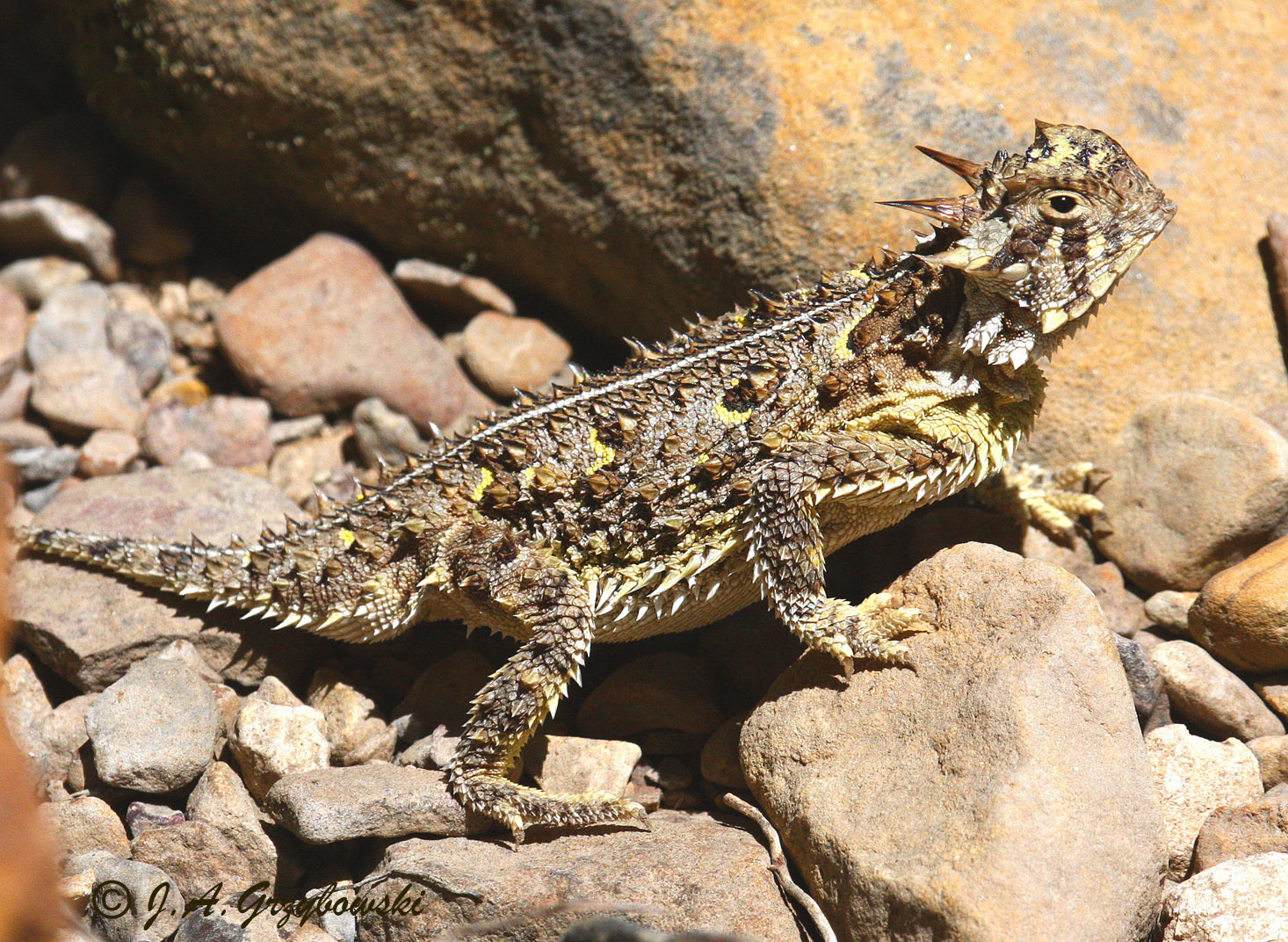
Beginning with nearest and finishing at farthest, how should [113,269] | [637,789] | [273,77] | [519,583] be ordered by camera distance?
[519,583] < [637,789] < [273,77] < [113,269]

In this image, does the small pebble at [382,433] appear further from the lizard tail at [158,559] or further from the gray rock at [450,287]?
the lizard tail at [158,559]

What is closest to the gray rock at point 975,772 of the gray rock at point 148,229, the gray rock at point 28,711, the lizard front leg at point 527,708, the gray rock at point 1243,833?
the gray rock at point 1243,833

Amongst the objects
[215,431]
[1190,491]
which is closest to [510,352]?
[215,431]

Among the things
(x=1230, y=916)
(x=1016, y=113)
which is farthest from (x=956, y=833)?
(x=1016, y=113)

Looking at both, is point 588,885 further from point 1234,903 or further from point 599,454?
point 1234,903

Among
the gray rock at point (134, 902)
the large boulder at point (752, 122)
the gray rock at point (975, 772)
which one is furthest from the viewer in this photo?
the large boulder at point (752, 122)

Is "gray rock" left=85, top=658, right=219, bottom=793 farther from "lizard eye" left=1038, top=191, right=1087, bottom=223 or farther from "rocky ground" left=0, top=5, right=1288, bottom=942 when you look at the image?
"lizard eye" left=1038, top=191, right=1087, bottom=223

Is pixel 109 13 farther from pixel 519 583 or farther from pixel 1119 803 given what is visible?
pixel 1119 803
